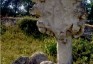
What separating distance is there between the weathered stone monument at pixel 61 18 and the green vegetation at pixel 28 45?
13.6 ft

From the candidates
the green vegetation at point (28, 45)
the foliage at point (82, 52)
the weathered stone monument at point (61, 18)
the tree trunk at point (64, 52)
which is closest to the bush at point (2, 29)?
the green vegetation at point (28, 45)

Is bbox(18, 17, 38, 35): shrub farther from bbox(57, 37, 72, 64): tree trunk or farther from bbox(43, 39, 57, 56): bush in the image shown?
bbox(57, 37, 72, 64): tree trunk

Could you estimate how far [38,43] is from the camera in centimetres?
1108

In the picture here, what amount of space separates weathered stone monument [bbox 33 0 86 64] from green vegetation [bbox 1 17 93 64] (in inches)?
163

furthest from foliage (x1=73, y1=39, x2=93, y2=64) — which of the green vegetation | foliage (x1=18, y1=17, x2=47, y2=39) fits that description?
foliage (x1=18, y1=17, x2=47, y2=39)

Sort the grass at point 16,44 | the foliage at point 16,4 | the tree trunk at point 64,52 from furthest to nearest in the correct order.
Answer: the foliage at point 16,4 < the grass at point 16,44 < the tree trunk at point 64,52

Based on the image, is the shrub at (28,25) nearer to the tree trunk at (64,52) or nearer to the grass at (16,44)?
the grass at (16,44)

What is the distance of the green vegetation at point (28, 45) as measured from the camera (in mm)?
8402

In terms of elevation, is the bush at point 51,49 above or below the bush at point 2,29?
above

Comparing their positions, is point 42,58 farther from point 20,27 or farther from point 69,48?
point 20,27

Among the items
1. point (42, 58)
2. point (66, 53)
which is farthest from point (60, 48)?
point (42, 58)

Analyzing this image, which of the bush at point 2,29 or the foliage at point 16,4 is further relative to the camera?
the foliage at point 16,4

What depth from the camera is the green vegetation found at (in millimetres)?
8402

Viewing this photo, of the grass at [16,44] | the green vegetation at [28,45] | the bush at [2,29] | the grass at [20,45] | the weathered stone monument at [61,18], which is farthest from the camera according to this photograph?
the bush at [2,29]
